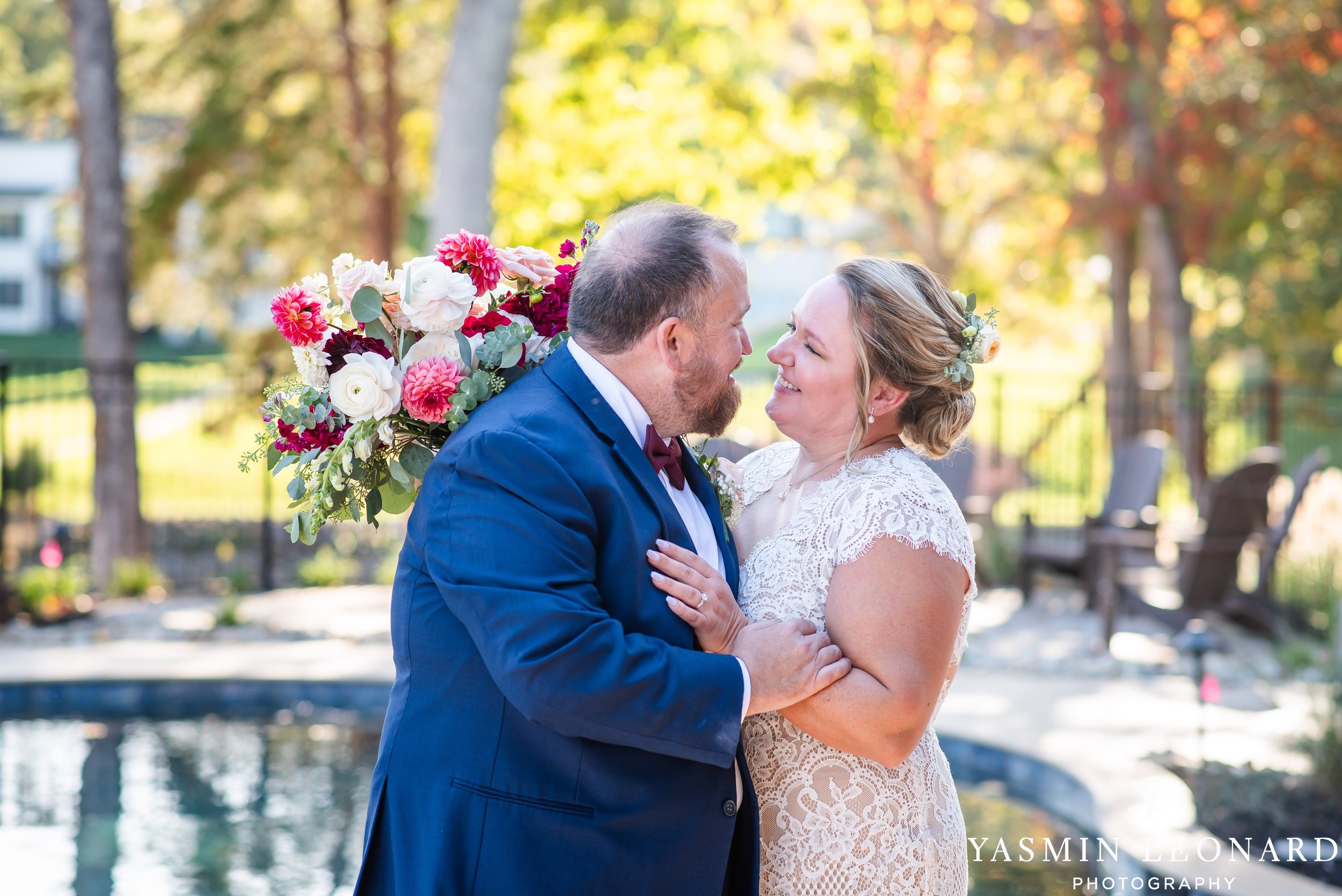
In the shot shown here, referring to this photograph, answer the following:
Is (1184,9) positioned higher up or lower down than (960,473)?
higher up

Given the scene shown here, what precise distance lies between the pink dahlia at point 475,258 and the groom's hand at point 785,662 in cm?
91

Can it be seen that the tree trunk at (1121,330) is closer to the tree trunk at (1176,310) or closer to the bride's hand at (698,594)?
the tree trunk at (1176,310)

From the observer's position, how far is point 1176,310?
50.4ft

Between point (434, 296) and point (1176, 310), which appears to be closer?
point (434, 296)

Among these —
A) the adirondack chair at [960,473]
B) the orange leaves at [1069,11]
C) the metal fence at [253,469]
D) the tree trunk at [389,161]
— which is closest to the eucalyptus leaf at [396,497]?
the metal fence at [253,469]

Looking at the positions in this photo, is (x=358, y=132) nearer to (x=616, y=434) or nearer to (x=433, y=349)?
(x=433, y=349)

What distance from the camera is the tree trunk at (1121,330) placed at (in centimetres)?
1466

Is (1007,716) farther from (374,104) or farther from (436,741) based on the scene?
(374,104)

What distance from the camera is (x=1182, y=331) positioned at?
1528 centimetres

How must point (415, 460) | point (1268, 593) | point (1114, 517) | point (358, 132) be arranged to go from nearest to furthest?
point (415, 460) → point (1268, 593) → point (1114, 517) → point (358, 132)

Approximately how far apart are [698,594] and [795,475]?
0.75 meters

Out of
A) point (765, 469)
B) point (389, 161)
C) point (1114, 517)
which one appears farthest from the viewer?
point (389, 161)

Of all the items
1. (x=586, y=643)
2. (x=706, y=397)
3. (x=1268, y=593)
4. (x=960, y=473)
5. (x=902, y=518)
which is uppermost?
(x=706, y=397)

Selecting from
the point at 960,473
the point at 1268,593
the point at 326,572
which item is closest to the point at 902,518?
the point at 1268,593
